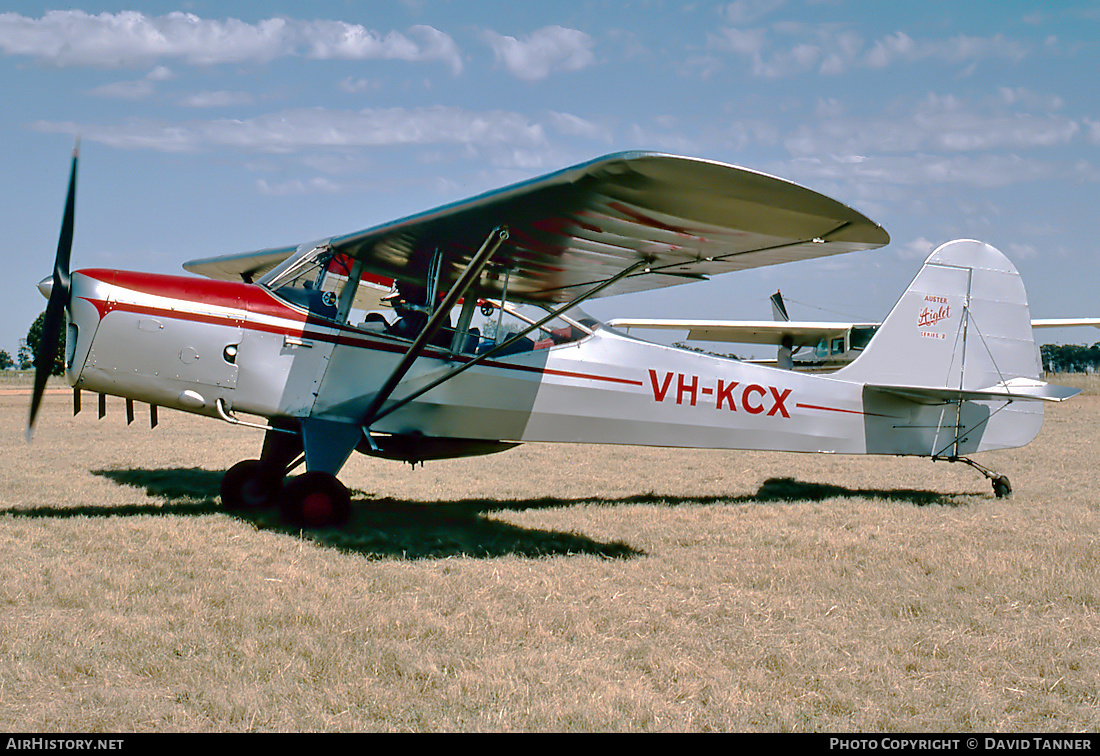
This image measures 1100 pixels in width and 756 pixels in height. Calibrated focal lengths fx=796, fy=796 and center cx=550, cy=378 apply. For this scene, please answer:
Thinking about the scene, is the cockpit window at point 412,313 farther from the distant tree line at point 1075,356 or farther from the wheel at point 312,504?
the distant tree line at point 1075,356

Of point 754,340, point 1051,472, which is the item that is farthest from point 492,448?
point 754,340

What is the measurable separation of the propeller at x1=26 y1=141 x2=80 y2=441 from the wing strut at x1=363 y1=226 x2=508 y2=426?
7.38ft

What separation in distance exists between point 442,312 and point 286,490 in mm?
1810

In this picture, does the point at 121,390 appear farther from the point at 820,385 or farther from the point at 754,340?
the point at 754,340

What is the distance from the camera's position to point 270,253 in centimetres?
855

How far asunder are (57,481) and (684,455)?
27.5 ft

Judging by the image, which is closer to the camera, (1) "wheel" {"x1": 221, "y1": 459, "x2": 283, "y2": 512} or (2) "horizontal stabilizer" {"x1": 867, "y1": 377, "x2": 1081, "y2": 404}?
(1) "wheel" {"x1": 221, "y1": 459, "x2": 283, "y2": 512}

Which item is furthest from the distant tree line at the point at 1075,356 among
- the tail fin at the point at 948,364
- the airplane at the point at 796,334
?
the tail fin at the point at 948,364

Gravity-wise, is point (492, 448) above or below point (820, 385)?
below
